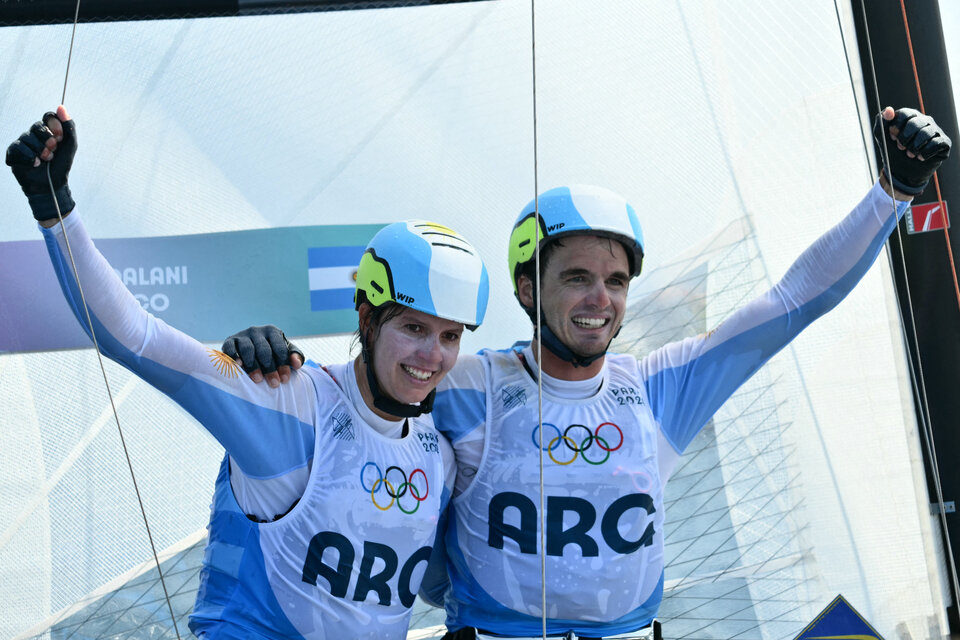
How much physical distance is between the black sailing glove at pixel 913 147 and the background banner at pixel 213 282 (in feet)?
4.41

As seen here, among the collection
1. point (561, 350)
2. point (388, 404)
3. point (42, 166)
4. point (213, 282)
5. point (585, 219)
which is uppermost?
point (213, 282)

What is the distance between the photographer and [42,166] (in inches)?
50.4

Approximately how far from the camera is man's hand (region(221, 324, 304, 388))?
1.55 meters

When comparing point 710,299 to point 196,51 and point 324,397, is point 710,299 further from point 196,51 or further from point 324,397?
point 196,51

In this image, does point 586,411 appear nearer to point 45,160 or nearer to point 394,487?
point 394,487

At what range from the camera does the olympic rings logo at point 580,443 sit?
1.72 m

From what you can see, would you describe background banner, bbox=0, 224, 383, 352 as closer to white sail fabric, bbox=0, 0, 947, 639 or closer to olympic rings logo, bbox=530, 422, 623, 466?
white sail fabric, bbox=0, 0, 947, 639

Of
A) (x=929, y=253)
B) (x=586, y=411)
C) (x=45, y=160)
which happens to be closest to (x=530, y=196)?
(x=586, y=411)

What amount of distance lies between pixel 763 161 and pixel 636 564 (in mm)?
1416

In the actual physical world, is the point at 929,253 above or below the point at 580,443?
above

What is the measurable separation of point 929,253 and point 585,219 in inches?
50.9

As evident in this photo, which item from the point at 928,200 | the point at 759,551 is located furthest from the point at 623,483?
the point at 928,200

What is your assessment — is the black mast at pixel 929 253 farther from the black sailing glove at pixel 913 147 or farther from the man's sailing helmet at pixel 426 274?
the man's sailing helmet at pixel 426 274

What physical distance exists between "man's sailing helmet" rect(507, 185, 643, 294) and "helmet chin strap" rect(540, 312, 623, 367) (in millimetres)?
153
